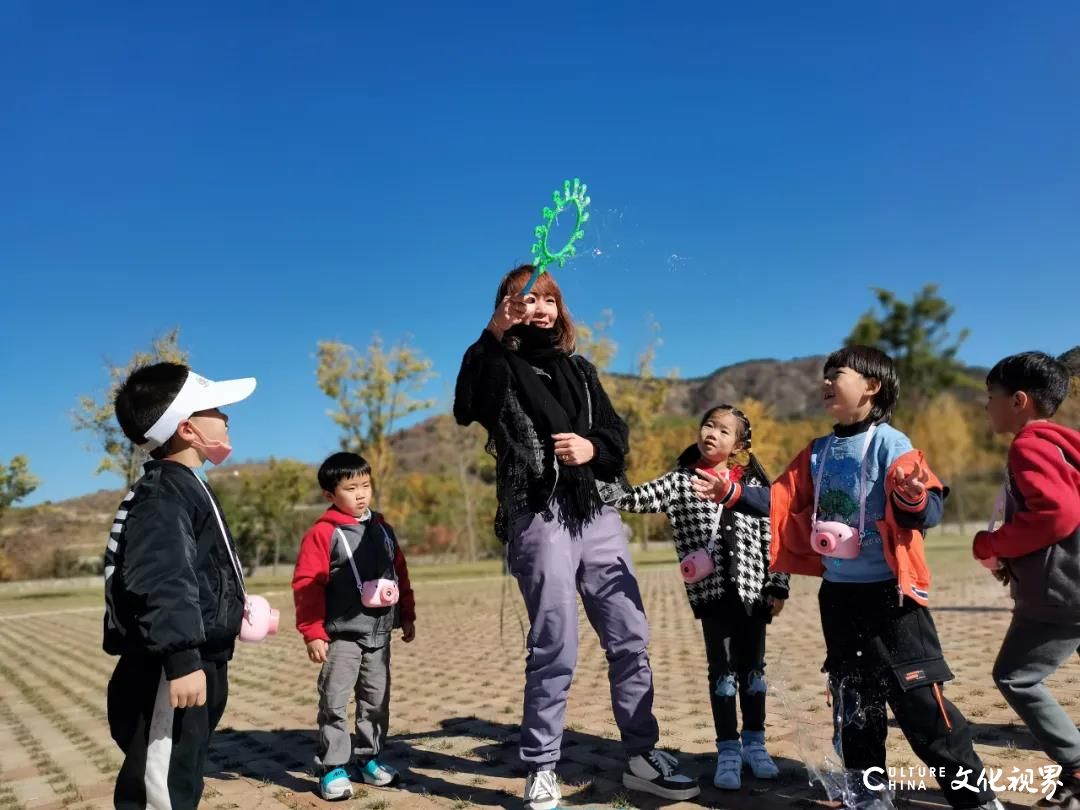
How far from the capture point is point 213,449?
9.15 feet

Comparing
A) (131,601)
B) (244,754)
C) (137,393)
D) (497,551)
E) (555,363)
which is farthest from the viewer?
(497,551)

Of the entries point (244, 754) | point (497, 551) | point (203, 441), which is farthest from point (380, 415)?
point (203, 441)

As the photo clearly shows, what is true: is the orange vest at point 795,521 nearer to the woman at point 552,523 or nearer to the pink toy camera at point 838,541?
the pink toy camera at point 838,541

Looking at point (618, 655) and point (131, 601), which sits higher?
point (131, 601)

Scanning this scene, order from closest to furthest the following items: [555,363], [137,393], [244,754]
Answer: [137,393], [555,363], [244,754]

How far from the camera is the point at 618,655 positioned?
10.8ft

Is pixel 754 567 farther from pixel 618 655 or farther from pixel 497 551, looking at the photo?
pixel 497 551

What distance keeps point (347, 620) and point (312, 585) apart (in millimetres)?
226

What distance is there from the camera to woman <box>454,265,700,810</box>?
313cm

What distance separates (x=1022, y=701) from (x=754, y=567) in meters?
1.08

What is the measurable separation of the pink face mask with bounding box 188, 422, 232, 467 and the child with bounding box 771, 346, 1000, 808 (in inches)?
77.6

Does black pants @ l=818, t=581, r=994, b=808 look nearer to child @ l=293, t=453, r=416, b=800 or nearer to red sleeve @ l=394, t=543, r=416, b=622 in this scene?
child @ l=293, t=453, r=416, b=800

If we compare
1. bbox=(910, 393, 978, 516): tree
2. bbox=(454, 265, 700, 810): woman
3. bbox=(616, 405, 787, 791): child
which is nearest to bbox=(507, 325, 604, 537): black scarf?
bbox=(454, 265, 700, 810): woman

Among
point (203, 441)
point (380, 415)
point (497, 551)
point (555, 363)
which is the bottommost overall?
point (497, 551)
